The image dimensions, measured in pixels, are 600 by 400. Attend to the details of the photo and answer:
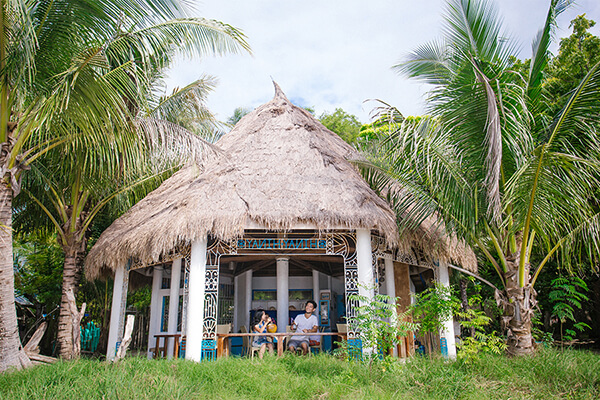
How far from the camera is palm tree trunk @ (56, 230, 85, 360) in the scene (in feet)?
29.0

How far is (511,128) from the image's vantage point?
6.72 m

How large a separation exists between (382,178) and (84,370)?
5.70 meters

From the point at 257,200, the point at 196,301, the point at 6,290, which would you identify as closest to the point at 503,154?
the point at 257,200

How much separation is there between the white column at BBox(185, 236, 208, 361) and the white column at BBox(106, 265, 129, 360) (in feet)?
7.28

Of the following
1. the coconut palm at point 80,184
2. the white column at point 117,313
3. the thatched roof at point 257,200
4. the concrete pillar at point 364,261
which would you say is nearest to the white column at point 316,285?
the thatched roof at point 257,200

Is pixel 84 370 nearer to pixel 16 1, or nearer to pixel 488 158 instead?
pixel 16 1

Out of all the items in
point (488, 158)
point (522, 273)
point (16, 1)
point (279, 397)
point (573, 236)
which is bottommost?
point (279, 397)

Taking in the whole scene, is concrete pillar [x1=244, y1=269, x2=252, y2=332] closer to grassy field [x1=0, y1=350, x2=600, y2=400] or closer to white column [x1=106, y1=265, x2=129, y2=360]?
white column [x1=106, y1=265, x2=129, y2=360]

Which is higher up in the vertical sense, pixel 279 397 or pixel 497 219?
pixel 497 219

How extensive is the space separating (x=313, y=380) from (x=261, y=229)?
10.2ft

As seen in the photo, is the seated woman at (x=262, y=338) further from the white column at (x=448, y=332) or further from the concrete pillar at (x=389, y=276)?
the white column at (x=448, y=332)

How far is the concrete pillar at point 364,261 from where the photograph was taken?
7.83 meters

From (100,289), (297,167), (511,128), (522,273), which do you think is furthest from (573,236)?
(100,289)

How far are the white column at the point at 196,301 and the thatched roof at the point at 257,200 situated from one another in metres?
0.27
